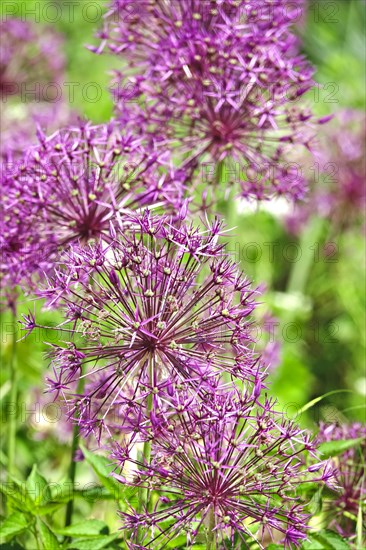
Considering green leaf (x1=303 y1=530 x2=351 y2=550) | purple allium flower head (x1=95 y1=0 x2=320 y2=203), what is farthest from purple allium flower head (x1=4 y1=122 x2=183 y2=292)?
green leaf (x1=303 y1=530 x2=351 y2=550)

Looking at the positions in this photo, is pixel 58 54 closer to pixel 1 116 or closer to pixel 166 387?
pixel 1 116

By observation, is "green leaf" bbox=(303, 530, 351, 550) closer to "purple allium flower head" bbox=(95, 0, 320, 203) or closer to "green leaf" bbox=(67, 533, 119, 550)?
"green leaf" bbox=(67, 533, 119, 550)

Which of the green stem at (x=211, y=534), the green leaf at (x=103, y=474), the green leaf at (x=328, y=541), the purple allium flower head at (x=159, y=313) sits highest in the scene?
the purple allium flower head at (x=159, y=313)

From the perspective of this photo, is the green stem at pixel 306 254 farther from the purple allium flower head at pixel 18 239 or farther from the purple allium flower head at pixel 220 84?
the purple allium flower head at pixel 18 239

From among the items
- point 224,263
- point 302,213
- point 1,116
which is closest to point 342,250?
point 302,213

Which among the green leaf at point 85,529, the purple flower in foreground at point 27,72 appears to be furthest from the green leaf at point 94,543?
the purple flower in foreground at point 27,72
